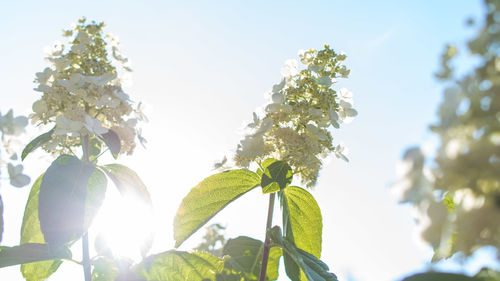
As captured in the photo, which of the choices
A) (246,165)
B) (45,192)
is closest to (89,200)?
(45,192)

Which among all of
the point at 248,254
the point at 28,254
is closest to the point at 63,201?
the point at 28,254

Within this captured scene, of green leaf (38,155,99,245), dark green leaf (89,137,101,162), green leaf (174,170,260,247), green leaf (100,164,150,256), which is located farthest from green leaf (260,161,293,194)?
dark green leaf (89,137,101,162)

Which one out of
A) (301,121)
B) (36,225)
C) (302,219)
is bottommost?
(36,225)

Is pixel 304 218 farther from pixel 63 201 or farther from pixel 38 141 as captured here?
pixel 38 141

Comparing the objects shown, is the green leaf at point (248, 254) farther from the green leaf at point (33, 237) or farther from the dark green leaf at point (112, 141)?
the green leaf at point (33, 237)

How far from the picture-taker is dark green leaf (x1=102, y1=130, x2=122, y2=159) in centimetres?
180

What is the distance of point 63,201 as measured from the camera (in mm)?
1611

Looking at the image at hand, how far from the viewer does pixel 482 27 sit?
0.61 meters

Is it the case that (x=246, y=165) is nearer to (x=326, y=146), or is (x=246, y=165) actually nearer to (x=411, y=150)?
(x=326, y=146)

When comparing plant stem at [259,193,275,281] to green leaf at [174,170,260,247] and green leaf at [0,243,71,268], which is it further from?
green leaf at [0,243,71,268]

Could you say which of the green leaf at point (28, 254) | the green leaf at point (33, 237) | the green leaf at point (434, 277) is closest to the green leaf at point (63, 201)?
the green leaf at point (28, 254)

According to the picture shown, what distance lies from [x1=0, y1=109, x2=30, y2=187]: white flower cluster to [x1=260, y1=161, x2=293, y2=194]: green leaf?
2.46 feet

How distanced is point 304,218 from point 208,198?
39 cm

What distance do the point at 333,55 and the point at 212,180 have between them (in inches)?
27.5
